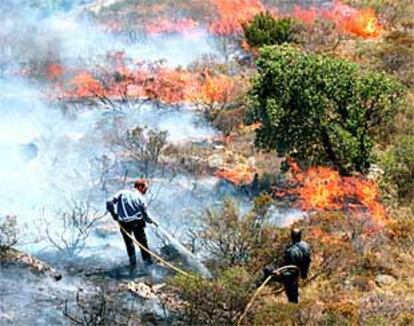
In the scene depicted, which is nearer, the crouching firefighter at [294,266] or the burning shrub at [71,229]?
the crouching firefighter at [294,266]

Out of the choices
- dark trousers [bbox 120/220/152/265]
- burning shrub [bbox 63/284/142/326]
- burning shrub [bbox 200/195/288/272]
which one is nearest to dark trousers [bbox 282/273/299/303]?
burning shrub [bbox 200/195/288/272]

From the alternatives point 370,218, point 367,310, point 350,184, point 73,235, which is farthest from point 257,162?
point 367,310

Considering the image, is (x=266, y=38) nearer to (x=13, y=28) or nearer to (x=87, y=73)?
(x=87, y=73)

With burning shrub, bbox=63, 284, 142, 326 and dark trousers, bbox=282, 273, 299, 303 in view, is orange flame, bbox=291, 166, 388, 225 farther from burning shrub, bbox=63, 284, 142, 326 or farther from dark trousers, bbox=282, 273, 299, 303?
burning shrub, bbox=63, 284, 142, 326

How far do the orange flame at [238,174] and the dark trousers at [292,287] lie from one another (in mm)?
5000

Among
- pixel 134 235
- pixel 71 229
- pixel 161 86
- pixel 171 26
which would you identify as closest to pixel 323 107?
pixel 134 235

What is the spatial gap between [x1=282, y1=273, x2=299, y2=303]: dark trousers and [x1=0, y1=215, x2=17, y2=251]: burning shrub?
3.90 metres

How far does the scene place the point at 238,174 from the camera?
1552cm

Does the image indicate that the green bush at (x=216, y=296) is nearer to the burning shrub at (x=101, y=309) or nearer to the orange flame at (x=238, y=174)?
the burning shrub at (x=101, y=309)

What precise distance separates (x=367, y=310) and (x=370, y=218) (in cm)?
328

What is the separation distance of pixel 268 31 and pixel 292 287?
13.2 metres

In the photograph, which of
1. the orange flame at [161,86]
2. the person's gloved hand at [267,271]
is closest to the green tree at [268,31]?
the orange flame at [161,86]

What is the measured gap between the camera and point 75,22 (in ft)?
87.2

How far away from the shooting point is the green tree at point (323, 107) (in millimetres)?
14867
